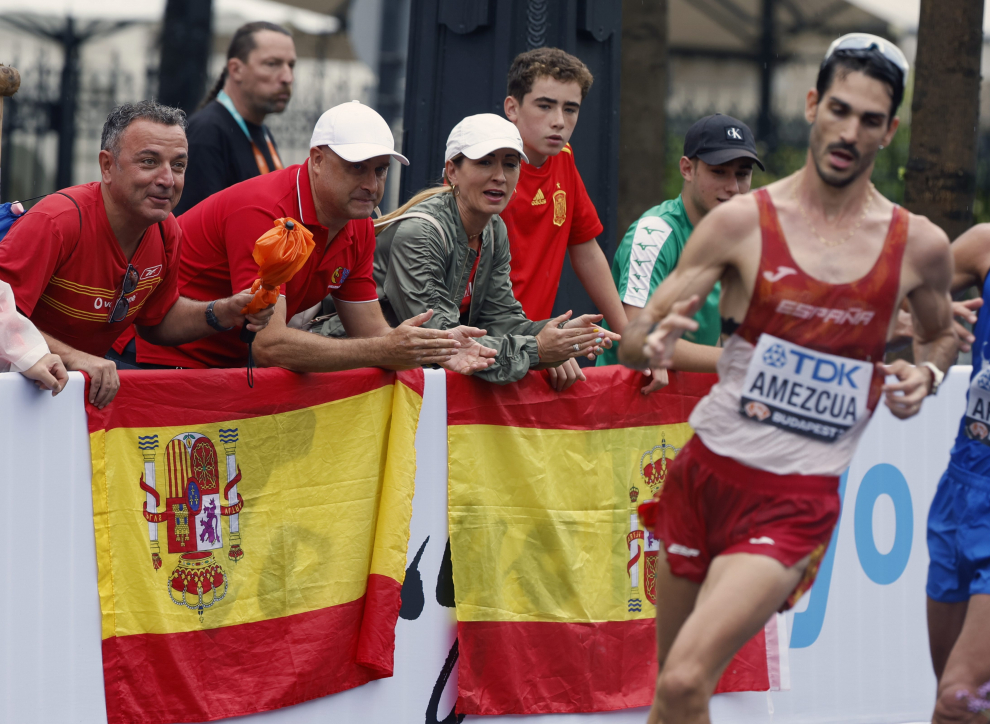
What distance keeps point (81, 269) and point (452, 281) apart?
1460 millimetres

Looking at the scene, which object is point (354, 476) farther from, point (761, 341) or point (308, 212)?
point (761, 341)

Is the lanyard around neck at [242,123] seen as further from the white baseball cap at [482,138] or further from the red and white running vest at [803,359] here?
the red and white running vest at [803,359]

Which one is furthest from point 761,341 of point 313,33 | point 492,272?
point 313,33

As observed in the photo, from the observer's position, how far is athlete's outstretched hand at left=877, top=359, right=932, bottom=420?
3543 millimetres

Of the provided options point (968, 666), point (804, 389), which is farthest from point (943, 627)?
point (804, 389)

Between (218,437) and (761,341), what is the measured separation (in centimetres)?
205

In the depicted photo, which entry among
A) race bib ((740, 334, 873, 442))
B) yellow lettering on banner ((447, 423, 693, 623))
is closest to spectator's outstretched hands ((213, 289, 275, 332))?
yellow lettering on banner ((447, 423, 693, 623))

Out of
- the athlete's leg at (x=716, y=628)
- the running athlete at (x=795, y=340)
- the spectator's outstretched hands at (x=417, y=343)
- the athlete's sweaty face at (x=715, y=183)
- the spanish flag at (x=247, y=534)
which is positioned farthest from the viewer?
the athlete's sweaty face at (x=715, y=183)

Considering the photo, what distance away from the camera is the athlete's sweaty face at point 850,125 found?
3.54 metres

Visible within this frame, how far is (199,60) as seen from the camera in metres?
14.1

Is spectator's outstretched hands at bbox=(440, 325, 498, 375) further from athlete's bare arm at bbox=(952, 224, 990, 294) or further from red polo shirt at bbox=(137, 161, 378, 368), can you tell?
athlete's bare arm at bbox=(952, 224, 990, 294)

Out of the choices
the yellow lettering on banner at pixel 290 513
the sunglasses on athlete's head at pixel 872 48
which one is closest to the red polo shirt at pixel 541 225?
the yellow lettering on banner at pixel 290 513

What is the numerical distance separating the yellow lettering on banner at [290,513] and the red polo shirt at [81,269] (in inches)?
21.6

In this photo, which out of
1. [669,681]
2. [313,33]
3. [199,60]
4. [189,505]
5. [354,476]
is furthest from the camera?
[313,33]
